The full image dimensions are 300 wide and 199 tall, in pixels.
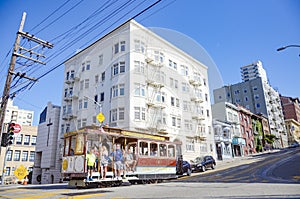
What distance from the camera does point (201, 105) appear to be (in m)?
40.8

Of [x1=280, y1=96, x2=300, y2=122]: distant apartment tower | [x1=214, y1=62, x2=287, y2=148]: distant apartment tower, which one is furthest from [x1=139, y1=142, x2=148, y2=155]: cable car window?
[x1=280, y1=96, x2=300, y2=122]: distant apartment tower

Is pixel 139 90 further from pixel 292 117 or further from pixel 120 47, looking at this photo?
pixel 292 117

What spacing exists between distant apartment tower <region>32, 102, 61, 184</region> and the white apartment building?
271 cm

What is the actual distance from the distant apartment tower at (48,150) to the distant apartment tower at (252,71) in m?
135

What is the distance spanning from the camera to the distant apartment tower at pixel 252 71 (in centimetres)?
15025

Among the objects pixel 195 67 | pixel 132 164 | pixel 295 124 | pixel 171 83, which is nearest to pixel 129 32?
pixel 171 83

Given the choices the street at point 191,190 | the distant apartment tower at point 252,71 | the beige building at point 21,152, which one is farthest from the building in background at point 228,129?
the distant apartment tower at point 252,71

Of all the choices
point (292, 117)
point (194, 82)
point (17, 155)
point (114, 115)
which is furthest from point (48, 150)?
point (292, 117)

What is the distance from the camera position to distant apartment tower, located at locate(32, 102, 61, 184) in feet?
118

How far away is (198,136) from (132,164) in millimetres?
23800

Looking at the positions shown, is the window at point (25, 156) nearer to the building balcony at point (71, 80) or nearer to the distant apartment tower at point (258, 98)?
the building balcony at point (71, 80)

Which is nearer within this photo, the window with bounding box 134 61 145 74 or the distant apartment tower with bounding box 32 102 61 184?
the window with bounding box 134 61 145 74

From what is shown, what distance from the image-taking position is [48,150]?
37.8 meters

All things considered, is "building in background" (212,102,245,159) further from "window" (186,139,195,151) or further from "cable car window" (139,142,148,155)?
"cable car window" (139,142,148,155)
